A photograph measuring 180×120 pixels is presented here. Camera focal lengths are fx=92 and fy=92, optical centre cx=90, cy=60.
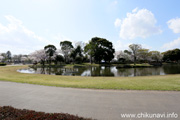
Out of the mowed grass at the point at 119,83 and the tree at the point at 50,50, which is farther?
the tree at the point at 50,50

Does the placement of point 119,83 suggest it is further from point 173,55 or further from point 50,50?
point 173,55

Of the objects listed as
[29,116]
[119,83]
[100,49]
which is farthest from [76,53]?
[29,116]

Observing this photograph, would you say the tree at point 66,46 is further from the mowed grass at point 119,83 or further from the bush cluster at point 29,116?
the bush cluster at point 29,116

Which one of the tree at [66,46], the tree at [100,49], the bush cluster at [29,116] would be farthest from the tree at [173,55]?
the bush cluster at [29,116]

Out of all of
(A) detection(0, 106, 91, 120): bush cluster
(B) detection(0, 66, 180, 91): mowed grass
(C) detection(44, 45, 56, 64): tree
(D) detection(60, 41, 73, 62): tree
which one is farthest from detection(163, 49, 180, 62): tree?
(A) detection(0, 106, 91, 120): bush cluster

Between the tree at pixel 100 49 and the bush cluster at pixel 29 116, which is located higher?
the tree at pixel 100 49

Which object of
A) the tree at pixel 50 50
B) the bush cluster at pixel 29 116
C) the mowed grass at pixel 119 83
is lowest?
the mowed grass at pixel 119 83

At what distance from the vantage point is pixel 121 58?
67188 millimetres

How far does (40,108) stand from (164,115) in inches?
217

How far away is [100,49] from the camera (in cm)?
5116

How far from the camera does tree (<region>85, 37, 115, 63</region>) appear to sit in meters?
51.1

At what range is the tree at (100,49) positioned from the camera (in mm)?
51062

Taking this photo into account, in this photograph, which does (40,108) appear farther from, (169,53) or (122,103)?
(169,53)

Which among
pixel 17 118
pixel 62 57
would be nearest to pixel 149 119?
pixel 17 118
